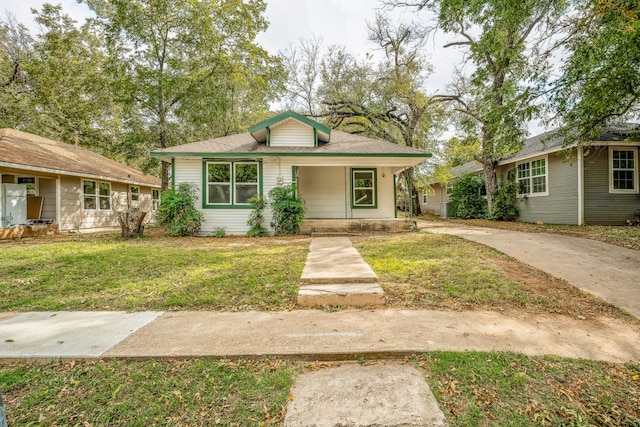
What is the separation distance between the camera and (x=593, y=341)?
2.90 metres

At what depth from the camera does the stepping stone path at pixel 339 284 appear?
3.81 meters

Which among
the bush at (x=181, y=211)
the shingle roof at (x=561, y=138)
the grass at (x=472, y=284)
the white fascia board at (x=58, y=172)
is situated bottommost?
the grass at (x=472, y=284)

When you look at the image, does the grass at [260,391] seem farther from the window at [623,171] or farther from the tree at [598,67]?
the window at [623,171]

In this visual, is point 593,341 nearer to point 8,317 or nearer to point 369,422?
point 369,422

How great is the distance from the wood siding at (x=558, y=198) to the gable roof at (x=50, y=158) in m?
19.0

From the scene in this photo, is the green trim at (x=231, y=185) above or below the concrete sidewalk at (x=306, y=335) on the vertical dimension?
above

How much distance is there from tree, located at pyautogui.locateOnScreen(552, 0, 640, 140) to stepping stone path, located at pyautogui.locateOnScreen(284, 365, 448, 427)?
24.3ft

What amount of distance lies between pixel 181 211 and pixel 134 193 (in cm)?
1049

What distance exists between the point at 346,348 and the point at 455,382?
90 centimetres

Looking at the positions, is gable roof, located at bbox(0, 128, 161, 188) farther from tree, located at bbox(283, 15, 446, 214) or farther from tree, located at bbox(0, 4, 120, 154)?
tree, located at bbox(283, 15, 446, 214)

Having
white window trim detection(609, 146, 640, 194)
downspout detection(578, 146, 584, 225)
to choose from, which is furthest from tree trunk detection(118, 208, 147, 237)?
white window trim detection(609, 146, 640, 194)

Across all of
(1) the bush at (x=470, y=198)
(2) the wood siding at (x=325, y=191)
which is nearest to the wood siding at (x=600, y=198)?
(1) the bush at (x=470, y=198)

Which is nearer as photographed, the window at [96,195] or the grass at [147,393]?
the grass at [147,393]

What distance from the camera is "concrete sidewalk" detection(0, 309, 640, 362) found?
2.62 metres
